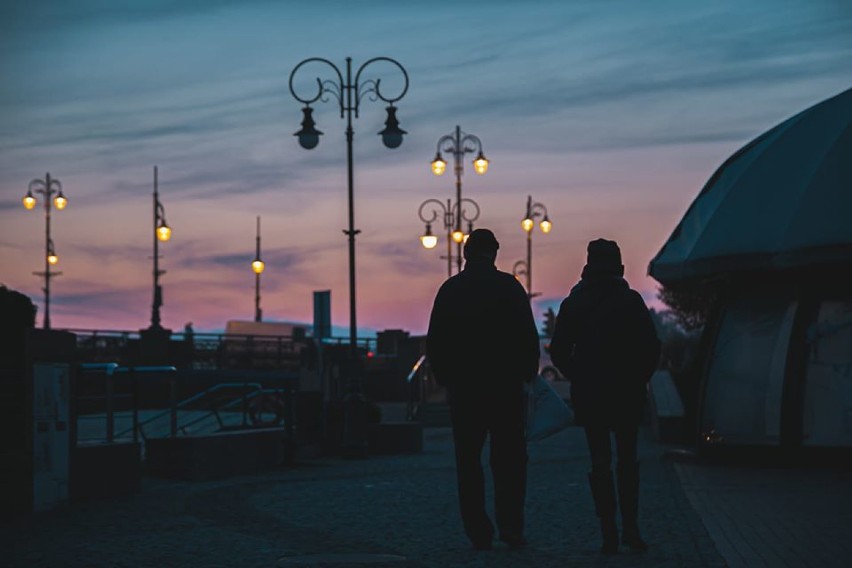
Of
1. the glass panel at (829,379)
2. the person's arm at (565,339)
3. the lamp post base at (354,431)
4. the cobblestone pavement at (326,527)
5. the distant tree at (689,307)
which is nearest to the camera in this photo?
the cobblestone pavement at (326,527)

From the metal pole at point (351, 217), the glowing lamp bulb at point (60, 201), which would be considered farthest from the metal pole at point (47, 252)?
the metal pole at point (351, 217)

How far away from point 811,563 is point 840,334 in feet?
34.5

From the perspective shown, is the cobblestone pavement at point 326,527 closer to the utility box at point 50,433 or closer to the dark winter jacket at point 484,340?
the utility box at point 50,433

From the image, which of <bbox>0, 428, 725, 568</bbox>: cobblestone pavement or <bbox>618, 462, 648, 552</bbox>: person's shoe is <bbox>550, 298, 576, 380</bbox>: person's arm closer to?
<bbox>618, 462, 648, 552</bbox>: person's shoe

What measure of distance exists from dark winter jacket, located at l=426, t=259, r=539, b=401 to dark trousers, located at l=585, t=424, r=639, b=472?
56 cm

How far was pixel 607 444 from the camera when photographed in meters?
9.24

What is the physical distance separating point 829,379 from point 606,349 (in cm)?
1059

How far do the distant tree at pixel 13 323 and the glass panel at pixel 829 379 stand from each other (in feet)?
32.9

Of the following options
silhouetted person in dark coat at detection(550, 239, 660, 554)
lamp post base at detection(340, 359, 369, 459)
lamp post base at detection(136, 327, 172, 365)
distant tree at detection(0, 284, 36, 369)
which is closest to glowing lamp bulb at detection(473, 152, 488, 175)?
lamp post base at detection(136, 327, 172, 365)

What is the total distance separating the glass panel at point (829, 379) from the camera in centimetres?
1881

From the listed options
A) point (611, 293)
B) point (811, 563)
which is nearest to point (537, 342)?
point (611, 293)

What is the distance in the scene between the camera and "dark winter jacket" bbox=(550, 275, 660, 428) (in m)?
9.23

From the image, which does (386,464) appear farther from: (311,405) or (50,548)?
(50,548)

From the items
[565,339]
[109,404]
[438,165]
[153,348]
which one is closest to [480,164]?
[438,165]
